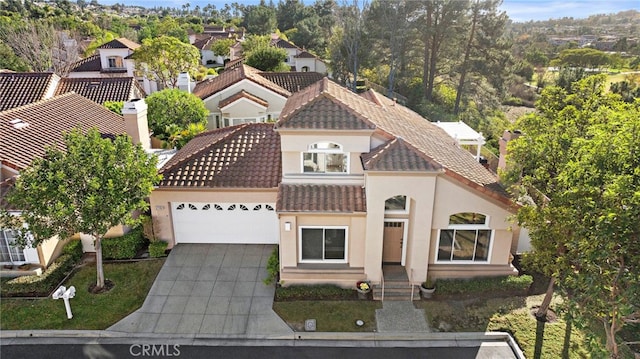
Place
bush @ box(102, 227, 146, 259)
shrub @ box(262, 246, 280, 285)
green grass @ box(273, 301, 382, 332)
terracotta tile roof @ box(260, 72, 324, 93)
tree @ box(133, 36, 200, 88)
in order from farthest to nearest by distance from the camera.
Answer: tree @ box(133, 36, 200, 88), terracotta tile roof @ box(260, 72, 324, 93), bush @ box(102, 227, 146, 259), shrub @ box(262, 246, 280, 285), green grass @ box(273, 301, 382, 332)

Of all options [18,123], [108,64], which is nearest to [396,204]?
[18,123]

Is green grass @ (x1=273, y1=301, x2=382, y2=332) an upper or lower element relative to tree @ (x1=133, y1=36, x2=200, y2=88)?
lower

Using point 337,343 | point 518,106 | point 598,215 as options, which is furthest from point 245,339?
point 518,106

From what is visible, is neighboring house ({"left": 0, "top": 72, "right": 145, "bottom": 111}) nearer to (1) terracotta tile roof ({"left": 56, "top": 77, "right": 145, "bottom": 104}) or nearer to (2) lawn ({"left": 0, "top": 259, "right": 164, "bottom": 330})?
(1) terracotta tile roof ({"left": 56, "top": 77, "right": 145, "bottom": 104})

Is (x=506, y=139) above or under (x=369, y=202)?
above

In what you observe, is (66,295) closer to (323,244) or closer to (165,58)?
(323,244)

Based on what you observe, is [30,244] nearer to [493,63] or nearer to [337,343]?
[337,343]

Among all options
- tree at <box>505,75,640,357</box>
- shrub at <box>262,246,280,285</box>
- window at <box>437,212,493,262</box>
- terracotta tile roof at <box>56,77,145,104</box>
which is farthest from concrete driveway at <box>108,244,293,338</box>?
terracotta tile roof at <box>56,77,145,104</box>
